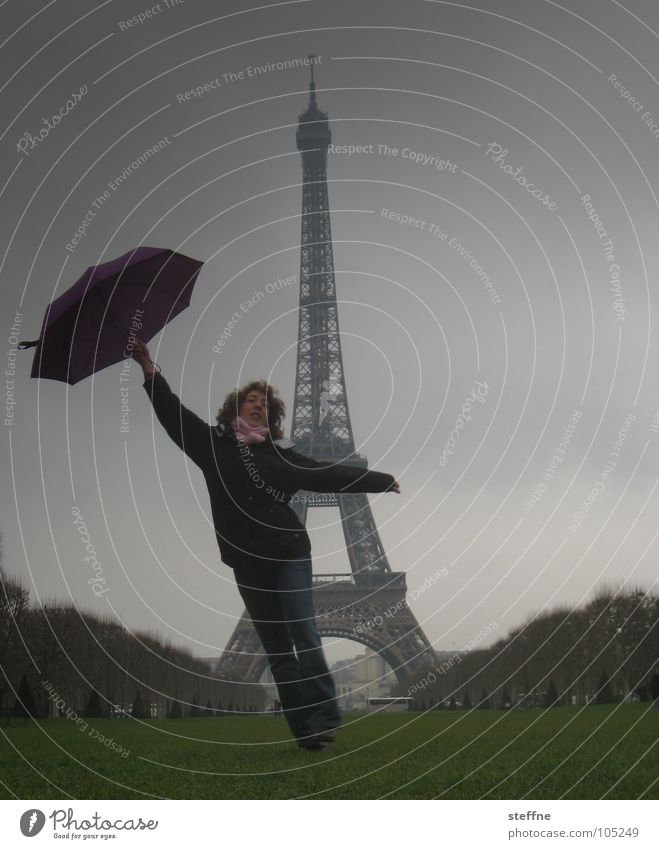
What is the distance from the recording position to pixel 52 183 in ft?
25.7

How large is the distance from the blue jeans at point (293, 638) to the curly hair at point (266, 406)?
35.1 inches

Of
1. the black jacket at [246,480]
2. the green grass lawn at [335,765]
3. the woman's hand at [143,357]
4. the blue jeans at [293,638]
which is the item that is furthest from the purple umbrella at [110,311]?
the green grass lawn at [335,765]

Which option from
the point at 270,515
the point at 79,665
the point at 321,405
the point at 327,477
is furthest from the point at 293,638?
the point at 79,665

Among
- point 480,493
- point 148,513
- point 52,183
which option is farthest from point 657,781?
point 52,183

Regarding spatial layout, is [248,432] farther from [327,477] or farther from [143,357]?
[143,357]

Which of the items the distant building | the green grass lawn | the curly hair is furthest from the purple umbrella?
the distant building

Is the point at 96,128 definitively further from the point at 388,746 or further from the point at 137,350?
the point at 388,746

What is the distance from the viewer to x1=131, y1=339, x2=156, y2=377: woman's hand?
6.30 m

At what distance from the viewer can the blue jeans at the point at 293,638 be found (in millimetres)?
5934

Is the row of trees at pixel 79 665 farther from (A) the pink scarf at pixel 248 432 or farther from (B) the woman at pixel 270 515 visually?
(A) the pink scarf at pixel 248 432
